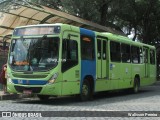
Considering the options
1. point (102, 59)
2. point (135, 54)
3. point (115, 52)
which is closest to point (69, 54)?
point (102, 59)

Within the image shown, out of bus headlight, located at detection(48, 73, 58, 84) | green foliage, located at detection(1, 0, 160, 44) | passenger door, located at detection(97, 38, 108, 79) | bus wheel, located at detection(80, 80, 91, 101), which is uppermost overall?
green foliage, located at detection(1, 0, 160, 44)

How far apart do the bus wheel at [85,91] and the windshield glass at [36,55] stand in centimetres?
243

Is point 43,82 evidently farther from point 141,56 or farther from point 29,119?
point 141,56

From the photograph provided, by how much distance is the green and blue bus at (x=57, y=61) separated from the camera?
1588 centimetres

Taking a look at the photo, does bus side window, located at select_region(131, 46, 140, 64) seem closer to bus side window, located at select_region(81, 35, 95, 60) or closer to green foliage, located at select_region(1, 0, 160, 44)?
bus side window, located at select_region(81, 35, 95, 60)

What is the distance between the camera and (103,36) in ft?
64.4

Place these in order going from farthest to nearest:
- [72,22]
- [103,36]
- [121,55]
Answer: [72,22] < [121,55] < [103,36]

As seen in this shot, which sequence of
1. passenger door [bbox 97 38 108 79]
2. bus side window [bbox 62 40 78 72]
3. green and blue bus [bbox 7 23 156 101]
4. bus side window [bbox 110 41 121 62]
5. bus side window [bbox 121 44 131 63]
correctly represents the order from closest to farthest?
green and blue bus [bbox 7 23 156 101] < bus side window [bbox 62 40 78 72] < passenger door [bbox 97 38 108 79] < bus side window [bbox 110 41 121 62] < bus side window [bbox 121 44 131 63]

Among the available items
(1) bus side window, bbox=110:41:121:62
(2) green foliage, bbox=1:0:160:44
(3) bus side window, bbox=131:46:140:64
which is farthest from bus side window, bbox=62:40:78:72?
(2) green foliage, bbox=1:0:160:44

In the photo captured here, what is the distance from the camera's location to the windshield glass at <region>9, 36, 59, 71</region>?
52.2 ft

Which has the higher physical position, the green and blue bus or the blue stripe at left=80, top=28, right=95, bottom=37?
the blue stripe at left=80, top=28, right=95, bottom=37

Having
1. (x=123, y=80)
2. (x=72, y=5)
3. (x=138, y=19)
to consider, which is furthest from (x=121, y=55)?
(x=138, y=19)

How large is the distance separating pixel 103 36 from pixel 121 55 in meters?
2.45

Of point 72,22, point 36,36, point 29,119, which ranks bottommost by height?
point 29,119
